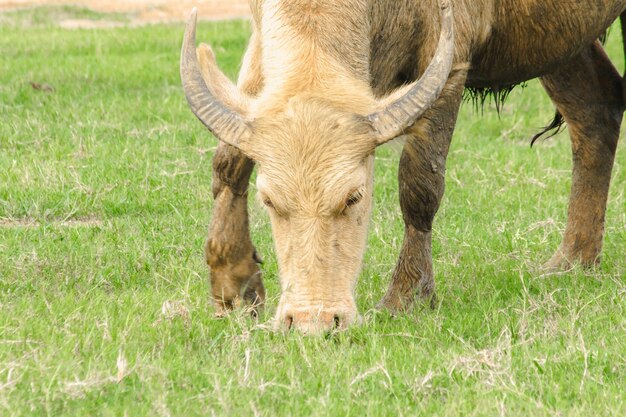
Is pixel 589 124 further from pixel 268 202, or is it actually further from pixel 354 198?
pixel 268 202

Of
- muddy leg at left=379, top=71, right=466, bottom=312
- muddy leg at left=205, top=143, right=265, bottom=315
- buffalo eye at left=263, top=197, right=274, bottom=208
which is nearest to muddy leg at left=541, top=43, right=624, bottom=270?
muddy leg at left=379, top=71, right=466, bottom=312

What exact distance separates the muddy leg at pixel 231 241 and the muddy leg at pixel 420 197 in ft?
2.49

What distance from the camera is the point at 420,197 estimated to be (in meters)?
6.64

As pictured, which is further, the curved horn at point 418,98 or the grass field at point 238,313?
the curved horn at point 418,98

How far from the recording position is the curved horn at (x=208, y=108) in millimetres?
5438

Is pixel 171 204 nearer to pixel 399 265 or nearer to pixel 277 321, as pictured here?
pixel 399 265

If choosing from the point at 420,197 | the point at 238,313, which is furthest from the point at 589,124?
the point at 238,313

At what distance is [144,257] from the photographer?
7273 millimetres

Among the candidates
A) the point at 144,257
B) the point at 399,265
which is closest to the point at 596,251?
the point at 399,265

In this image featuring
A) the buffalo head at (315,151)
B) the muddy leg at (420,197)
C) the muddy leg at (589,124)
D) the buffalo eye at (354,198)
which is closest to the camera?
the buffalo head at (315,151)

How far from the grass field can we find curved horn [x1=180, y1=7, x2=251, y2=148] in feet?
1.96

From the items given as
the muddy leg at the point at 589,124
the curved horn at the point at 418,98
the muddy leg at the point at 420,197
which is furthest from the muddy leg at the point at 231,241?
the muddy leg at the point at 589,124

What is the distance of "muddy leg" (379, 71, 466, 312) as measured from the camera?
653cm

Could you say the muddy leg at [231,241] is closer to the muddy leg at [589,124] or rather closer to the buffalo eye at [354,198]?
the buffalo eye at [354,198]
